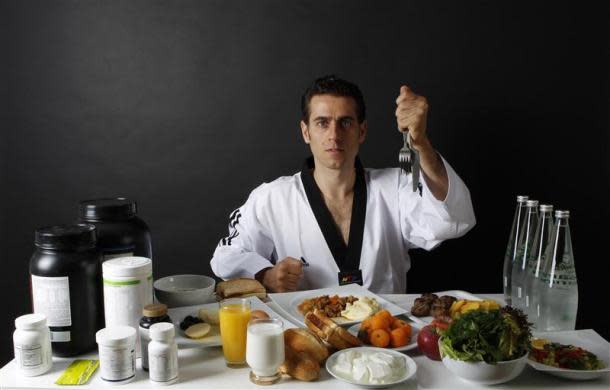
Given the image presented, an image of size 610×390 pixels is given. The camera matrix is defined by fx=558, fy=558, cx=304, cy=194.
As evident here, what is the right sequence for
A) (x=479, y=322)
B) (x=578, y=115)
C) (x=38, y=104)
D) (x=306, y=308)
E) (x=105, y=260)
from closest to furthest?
(x=479, y=322) < (x=105, y=260) < (x=306, y=308) < (x=578, y=115) < (x=38, y=104)

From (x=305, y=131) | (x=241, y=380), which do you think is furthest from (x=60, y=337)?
(x=305, y=131)

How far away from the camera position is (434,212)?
2.12m

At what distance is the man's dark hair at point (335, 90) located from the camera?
2.43 m

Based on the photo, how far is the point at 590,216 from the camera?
8.68 feet

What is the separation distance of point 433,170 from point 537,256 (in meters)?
0.56

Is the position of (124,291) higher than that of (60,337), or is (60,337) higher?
(124,291)

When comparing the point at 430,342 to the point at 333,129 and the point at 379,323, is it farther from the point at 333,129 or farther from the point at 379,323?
the point at 333,129

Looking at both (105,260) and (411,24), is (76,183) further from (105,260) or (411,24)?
(411,24)

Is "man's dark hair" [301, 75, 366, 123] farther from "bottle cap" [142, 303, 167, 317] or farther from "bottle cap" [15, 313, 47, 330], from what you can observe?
"bottle cap" [15, 313, 47, 330]

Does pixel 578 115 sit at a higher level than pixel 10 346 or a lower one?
higher

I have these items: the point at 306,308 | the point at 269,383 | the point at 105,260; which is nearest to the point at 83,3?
the point at 105,260

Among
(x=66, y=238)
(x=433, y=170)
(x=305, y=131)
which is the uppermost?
(x=305, y=131)

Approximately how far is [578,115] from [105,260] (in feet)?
7.09

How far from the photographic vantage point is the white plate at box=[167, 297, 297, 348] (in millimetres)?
1428
